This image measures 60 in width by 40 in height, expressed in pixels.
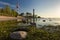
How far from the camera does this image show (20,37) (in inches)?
289

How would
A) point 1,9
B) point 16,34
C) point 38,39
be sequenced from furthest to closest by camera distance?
point 1,9 < point 38,39 < point 16,34

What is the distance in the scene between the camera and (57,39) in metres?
8.05

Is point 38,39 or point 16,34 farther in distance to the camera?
point 38,39

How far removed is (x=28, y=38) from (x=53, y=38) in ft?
5.41

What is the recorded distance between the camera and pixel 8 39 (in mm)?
7699

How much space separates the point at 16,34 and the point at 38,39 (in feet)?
4.60

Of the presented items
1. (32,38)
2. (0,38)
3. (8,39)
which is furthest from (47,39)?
(0,38)

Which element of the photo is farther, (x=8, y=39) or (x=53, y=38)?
(x=53, y=38)

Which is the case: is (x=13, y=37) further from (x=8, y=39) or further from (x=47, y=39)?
(x=47, y=39)

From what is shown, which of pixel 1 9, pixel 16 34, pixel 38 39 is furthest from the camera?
pixel 1 9

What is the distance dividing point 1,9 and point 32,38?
4253 centimetres

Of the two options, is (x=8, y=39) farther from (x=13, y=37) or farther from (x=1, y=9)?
(x=1, y=9)

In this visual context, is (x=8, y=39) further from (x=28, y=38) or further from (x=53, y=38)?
(x=53, y=38)

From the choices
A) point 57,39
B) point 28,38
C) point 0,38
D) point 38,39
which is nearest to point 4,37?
point 0,38
